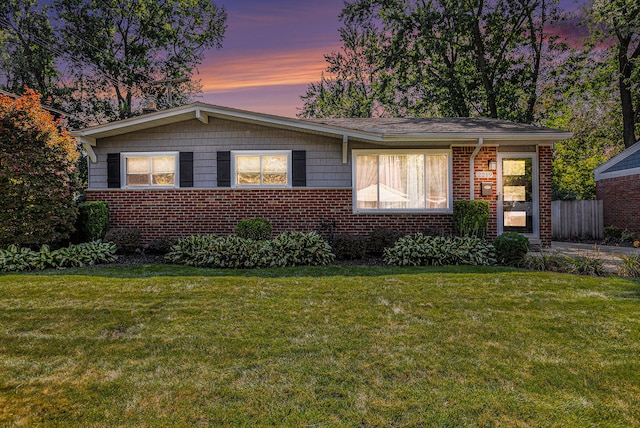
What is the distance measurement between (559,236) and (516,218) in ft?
15.0

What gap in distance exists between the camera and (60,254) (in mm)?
7020

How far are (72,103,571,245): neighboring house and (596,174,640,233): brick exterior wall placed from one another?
5.29m

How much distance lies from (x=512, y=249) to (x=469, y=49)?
1342cm

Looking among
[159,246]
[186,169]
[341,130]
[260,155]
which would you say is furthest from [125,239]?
[341,130]

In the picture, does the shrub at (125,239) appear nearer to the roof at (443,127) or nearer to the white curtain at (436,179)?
the roof at (443,127)

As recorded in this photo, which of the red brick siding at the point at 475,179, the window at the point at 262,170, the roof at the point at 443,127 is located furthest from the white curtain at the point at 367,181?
the red brick siding at the point at 475,179

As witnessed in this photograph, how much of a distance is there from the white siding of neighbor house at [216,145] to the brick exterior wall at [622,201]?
9818 mm

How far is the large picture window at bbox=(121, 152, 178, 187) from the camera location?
9148mm

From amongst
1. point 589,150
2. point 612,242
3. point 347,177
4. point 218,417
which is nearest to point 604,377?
point 218,417

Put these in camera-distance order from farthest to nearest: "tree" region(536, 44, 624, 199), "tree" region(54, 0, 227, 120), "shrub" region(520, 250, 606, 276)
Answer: "tree" region(54, 0, 227, 120) → "tree" region(536, 44, 624, 199) → "shrub" region(520, 250, 606, 276)

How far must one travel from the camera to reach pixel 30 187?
286 inches

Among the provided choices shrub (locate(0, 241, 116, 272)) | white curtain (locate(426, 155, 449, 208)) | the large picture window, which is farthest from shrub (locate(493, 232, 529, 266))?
shrub (locate(0, 241, 116, 272))

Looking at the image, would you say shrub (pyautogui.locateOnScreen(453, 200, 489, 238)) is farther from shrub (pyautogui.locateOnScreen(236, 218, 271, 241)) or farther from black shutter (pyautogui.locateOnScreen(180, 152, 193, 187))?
black shutter (pyautogui.locateOnScreen(180, 152, 193, 187))

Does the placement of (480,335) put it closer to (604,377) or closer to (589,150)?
(604,377)
